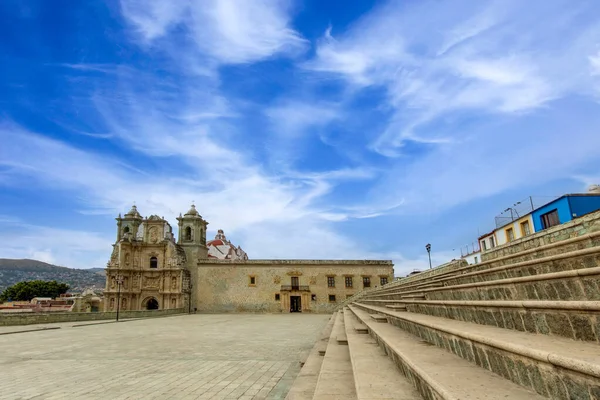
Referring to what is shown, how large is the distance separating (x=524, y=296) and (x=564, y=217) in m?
11.7

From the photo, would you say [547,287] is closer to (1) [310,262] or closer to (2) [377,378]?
(2) [377,378]

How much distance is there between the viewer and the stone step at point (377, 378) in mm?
2494

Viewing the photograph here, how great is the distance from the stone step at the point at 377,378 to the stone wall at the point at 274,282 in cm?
3113

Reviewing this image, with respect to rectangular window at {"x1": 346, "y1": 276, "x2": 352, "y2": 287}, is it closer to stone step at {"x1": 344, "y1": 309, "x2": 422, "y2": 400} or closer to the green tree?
stone step at {"x1": 344, "y1": 309, "x2": 422, "y2": 400}

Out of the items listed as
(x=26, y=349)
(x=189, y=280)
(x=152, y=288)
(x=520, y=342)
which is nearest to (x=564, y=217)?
(x=520, y=342)

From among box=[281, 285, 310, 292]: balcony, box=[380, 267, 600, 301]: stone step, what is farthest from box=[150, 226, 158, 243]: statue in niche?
box=[380, 267, 600, 301]: stone step

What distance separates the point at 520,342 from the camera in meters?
2.10

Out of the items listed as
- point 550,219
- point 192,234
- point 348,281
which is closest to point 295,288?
point 348,281

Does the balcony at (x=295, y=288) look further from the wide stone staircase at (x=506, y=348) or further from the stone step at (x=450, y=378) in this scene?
the stone step at (x=450, y=378)

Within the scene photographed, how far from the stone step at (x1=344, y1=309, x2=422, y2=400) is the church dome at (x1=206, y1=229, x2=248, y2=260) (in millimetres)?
47042

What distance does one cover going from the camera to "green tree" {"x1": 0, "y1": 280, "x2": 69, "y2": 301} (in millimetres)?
54416

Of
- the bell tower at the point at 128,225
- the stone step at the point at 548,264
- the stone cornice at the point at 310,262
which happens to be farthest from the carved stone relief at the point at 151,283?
the stone step at the point at 548,264

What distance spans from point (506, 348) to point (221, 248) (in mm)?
52412

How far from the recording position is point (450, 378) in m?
2.14
